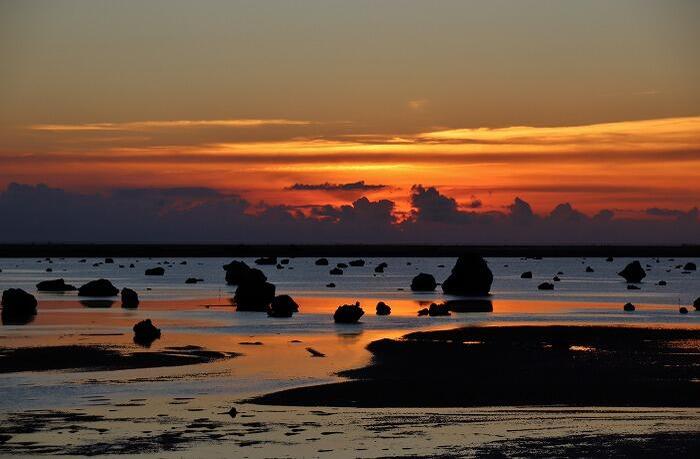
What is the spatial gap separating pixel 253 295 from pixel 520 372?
3662 centimetres

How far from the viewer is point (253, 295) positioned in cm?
7244

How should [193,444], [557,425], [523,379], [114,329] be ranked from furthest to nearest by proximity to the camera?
[114,329] → [523,379] → [557,425] → [193,444]

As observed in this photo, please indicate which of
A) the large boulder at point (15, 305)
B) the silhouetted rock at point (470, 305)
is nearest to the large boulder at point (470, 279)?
the silhouetted rock at point (470, 305)

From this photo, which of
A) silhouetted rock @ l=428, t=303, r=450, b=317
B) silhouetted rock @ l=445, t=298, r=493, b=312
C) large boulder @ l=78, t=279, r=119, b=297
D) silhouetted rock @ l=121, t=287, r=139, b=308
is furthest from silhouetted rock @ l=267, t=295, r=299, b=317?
large boulder @ l=78, t=279, r=119, b=297

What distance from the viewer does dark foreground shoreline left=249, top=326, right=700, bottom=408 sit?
103 feet

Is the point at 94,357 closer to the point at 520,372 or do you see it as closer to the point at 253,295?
the point at 520,372

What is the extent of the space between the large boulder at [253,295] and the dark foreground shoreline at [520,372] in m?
21.1

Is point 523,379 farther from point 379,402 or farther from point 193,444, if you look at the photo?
point 193,444

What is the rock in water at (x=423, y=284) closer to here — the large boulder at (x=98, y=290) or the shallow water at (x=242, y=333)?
the shallow water at (x=242, y=333)

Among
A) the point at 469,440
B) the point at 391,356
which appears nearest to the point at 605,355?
the point at 391,356

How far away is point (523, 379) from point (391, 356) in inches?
313

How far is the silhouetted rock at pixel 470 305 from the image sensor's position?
73.7m

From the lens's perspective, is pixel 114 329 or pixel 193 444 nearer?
pixel 193 444

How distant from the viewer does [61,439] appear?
976 inches
